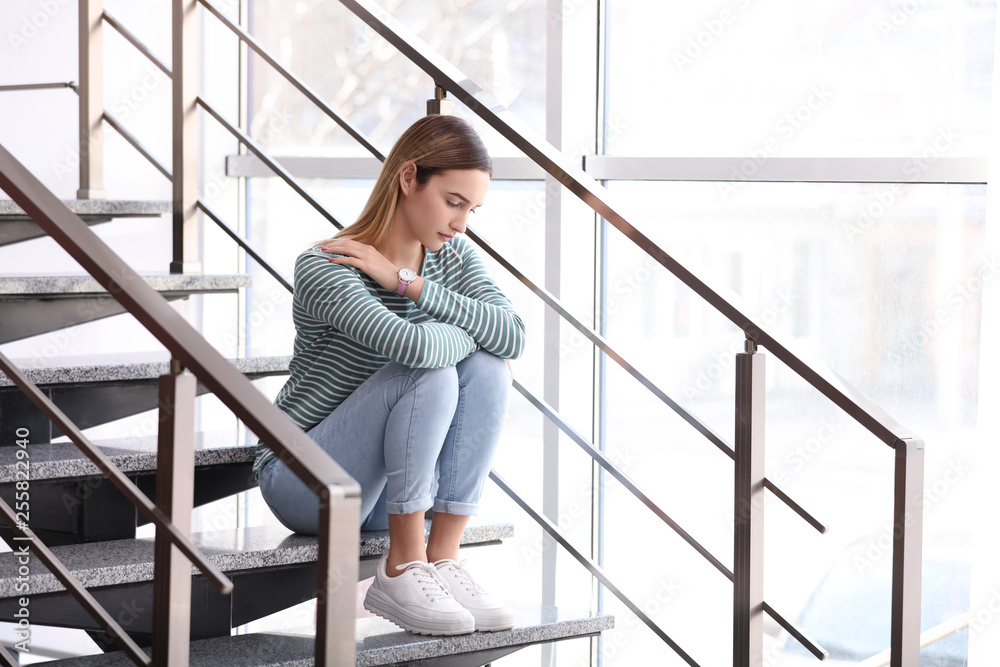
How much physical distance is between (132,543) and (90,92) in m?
1.13

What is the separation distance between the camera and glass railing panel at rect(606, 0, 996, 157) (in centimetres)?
227

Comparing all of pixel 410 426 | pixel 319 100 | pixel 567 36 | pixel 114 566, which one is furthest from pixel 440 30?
pixel 114 566

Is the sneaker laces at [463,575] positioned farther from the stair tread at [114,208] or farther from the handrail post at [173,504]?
the stair tread at [114,208]

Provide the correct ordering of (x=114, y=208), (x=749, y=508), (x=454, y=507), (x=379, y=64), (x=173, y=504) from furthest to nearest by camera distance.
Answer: (x=379, y=64) < (x=114, y=208) < (x=454, y=507) < (x=749, y=508) < (x=173, y=504)

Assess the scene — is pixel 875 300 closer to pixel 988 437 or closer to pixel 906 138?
pixel 906 138

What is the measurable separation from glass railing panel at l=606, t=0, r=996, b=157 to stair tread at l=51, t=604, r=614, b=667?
1.33m

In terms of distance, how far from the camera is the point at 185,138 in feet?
7.37

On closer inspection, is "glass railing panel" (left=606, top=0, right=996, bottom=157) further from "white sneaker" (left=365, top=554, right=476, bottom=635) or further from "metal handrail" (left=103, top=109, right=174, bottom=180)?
"white sneaker" (left=365, top=554, right=476, bottom=635)

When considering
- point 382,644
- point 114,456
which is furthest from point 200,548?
point 382,644

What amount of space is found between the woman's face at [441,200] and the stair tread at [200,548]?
49 cm

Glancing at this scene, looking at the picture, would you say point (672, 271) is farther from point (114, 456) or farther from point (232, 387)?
point (114, 456)

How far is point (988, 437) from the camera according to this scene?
1.97 m

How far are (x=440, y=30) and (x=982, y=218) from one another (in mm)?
1566

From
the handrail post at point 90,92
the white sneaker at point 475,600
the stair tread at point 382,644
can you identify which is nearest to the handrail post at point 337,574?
the stair tread at point 382,644
